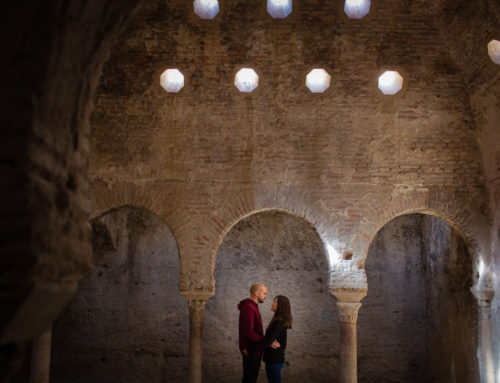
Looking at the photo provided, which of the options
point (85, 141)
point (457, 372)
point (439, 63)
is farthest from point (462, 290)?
point (85, 141)

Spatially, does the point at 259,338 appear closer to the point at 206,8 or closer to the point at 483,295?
the point at 483,295

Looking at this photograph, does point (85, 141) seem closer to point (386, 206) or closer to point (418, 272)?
point (386, 206)

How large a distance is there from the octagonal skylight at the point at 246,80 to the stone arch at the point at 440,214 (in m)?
3.14

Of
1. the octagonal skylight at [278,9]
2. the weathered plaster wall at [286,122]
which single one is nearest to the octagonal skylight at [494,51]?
the weathered plaster wall at [286,122]

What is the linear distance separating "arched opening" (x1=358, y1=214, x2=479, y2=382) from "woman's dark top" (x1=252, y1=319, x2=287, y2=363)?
16.3 ft

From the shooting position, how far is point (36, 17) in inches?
106

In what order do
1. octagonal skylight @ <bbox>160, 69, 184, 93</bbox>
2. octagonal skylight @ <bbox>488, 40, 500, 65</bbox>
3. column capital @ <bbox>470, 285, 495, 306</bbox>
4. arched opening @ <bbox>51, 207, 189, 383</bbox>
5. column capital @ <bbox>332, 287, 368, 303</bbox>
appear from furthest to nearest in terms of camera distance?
arched opening @ <bbox>51, 207, 189, 383</bbox> < octagonal skylight @ <bbox>160, 69, 184, 93</bbox> < column capital @ <bbox>332, 287, 368, 303</bbox> < column capital @ <bbox>470, 285, 495, 306</bbox> < octagonal skylight @ <bbox>488, 40, 500, 65</bbox>

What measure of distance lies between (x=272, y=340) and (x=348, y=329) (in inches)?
107

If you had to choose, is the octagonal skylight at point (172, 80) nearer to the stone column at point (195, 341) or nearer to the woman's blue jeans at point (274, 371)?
the stone column at point (195, 341)

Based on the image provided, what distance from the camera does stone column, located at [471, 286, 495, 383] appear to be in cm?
859

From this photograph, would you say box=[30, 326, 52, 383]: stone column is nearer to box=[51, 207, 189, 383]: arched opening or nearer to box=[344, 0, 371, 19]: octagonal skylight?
box=[51, 207, 189, 383]: arched opening

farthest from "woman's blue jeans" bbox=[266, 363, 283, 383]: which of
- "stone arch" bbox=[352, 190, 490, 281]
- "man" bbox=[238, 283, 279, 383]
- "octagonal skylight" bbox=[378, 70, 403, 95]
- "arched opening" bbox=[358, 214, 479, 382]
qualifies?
"octagonal skylight" bbox=[378, 70, 403, 95]

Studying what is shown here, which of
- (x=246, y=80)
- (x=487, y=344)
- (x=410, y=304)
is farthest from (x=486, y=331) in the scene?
(x=246, y=80)

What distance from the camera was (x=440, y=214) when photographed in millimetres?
9148
